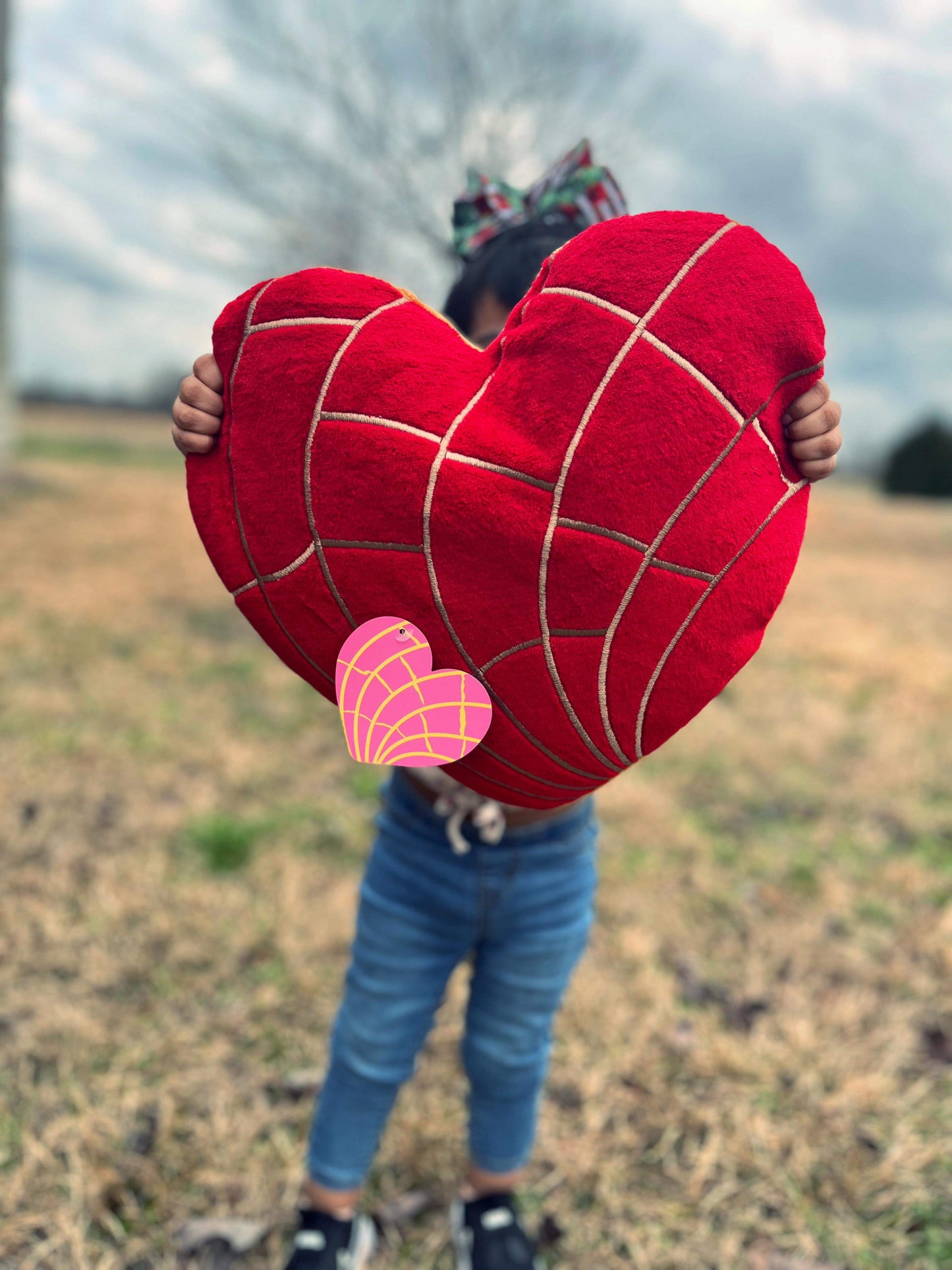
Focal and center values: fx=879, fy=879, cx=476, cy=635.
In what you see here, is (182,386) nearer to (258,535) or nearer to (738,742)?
(258,535)

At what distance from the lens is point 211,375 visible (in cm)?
87

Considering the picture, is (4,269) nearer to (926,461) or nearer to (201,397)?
(201,397)

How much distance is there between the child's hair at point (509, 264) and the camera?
1082 mm

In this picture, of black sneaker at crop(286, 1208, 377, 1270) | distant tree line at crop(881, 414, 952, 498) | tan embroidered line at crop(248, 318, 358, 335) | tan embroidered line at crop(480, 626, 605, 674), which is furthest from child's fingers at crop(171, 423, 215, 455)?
distant tree line at crop(881, 414, 952, 498)

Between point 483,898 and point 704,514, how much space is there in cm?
64

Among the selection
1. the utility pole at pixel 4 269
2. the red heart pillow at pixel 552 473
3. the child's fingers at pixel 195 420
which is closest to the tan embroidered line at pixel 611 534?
the red heart pillow at pixel 552 473

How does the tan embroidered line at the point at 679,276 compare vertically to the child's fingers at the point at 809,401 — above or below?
above

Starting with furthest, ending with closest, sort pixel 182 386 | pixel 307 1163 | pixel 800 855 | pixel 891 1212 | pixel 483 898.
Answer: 1. pixel 800 855
2. pixel 891 1212
3. pixel 307 1163
4. pixel 483 898
5. pixel 182 386

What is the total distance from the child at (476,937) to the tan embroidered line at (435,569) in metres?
0.31

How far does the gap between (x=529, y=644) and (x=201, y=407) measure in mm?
402

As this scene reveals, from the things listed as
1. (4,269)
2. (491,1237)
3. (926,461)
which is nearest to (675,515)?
(491,1237)

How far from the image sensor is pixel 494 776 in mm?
891

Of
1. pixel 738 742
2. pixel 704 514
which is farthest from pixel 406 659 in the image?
pixel 738 742

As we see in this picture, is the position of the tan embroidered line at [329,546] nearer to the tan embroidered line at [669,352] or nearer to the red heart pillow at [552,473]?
the red heart pillow at [552,473]
